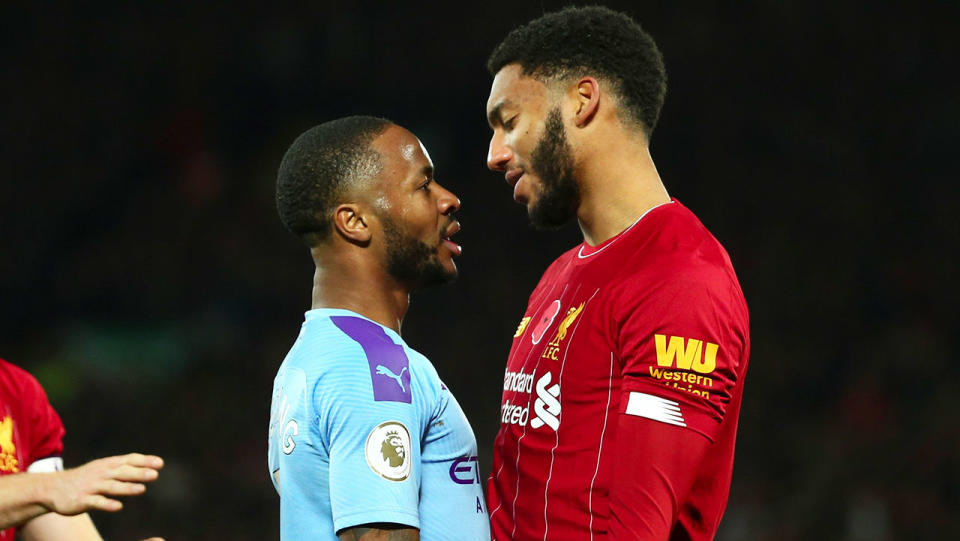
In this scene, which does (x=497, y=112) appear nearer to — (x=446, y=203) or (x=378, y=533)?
(x=446, y=203)

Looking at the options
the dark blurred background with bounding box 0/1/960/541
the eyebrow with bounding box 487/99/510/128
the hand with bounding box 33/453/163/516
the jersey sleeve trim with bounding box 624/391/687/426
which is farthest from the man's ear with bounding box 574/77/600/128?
the dark blurred background with bounding box 0/1/960/541

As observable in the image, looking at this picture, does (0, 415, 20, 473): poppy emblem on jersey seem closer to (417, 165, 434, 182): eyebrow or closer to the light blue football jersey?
the light blue football jersey

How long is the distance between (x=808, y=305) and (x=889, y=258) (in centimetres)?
79

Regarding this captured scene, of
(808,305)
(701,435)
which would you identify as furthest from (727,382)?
(808,305)

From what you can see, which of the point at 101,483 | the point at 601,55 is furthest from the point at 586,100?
the point at 101,483

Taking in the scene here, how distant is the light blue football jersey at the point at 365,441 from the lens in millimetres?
2311

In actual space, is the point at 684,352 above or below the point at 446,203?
below

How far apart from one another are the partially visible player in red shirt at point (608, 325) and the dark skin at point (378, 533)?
328mm

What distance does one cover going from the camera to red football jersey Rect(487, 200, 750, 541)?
222cm

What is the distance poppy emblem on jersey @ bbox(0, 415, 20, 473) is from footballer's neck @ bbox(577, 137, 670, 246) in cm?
189

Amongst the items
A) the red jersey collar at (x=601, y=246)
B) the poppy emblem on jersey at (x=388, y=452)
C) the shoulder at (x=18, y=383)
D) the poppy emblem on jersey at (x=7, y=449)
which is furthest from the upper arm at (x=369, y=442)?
the shoulder at (x=18, y=383)

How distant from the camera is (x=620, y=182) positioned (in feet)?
8.54

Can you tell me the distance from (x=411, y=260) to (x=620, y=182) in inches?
21.4

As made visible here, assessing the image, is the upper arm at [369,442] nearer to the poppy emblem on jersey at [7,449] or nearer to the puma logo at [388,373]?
the puma logo at [388,373]
